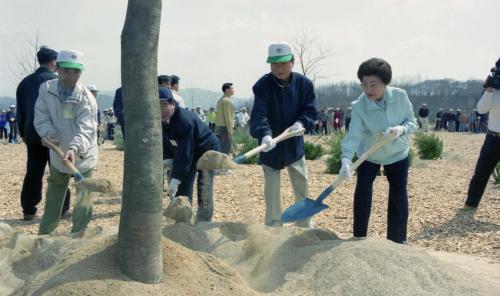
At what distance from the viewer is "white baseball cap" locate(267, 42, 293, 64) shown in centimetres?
439

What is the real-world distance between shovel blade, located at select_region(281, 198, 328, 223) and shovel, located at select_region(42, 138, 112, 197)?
4.34 feet

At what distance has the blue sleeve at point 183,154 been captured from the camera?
461 centimetres

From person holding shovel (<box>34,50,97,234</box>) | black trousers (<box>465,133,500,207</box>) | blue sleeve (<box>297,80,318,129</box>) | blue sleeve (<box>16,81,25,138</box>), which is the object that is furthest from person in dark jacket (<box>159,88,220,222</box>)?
black trousers (<box>465,133,500,207</box>)

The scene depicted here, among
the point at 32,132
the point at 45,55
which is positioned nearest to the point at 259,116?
the point at 32,132

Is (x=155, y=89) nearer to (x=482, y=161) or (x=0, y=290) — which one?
(x=0, y=290)

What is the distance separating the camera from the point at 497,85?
571 cm

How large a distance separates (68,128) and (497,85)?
4.27 meters

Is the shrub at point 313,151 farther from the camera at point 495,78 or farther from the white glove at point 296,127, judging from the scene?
the white glove at point 296,127

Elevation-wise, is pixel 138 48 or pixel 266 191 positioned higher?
pixel 138 48

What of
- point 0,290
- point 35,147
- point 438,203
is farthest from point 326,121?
point 0,290

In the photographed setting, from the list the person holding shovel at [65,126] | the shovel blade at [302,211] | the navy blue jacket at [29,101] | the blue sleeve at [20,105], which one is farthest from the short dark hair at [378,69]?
the blue sleeve at [20,105]

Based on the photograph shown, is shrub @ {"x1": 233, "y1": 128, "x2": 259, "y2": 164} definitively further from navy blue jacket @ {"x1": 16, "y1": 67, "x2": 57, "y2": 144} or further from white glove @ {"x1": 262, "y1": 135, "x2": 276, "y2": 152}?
white glove @ {"x1": 262, "y1": 135, "x2": 276, "y2": 152}

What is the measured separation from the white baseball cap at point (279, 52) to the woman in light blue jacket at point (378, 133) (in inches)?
25.8

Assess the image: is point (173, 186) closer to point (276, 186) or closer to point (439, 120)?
point (276, 186)
